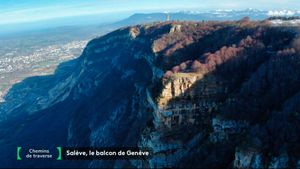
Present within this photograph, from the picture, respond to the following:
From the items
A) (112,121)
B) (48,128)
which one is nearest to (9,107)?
(48,128)

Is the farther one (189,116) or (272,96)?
(189,116)

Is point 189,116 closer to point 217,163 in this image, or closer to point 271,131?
point 217,163

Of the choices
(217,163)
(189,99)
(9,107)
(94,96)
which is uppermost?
(189,99)

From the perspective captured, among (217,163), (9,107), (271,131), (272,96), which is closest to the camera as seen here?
(271,131)

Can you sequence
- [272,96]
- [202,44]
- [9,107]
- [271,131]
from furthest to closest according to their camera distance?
[9,107], [202,44], [272,96], [271,131]

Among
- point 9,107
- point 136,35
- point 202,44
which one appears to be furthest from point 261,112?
point 9,107

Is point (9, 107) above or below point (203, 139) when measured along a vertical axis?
below

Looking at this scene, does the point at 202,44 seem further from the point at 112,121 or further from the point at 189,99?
the point at 189,99
